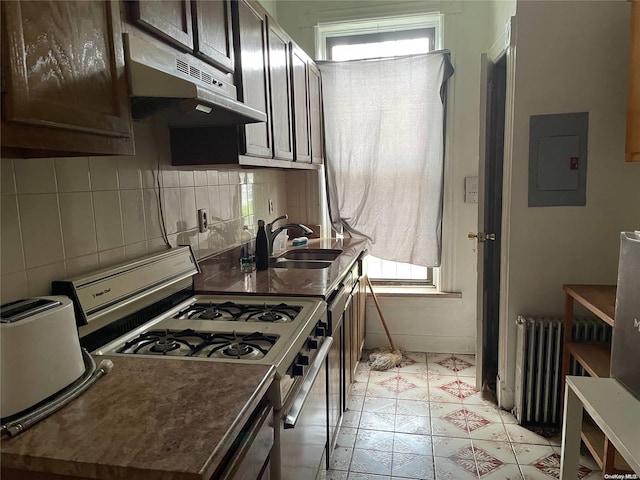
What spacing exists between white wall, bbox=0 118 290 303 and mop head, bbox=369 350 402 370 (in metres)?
1.56

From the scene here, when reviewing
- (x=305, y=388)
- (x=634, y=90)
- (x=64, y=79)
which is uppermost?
(x=634, y=90)

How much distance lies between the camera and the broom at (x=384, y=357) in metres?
3.13

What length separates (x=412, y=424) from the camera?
2.42 metres

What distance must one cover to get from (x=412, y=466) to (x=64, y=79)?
81.4 inches

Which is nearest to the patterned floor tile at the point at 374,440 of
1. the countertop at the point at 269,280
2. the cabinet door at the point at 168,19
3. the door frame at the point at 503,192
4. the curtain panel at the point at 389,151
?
the door frame at the point at 503,192

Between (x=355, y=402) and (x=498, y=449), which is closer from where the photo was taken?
(x=498, y=449)

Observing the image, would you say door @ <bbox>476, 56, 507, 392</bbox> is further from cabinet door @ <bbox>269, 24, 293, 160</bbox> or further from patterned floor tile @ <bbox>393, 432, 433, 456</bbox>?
cabinet door @ <bbox>269, 24, 293, 160</bbox>

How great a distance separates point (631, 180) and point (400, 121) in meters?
1.54

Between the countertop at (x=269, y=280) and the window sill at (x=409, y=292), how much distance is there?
3.26 feet

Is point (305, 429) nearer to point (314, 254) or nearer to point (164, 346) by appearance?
point (164, 346)

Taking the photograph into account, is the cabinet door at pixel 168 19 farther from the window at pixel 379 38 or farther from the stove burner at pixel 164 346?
the window at pixel 379 38

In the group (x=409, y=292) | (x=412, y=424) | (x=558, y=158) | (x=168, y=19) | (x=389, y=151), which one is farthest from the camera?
(x=409, y=292)

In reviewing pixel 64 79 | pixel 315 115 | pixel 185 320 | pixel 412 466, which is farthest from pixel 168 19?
pixel 412 466

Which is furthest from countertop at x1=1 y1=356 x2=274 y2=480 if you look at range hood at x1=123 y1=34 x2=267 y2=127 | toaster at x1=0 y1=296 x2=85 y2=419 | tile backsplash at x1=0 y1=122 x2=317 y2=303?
range hood at x1=123 y1=34 x2=267 y2=127
